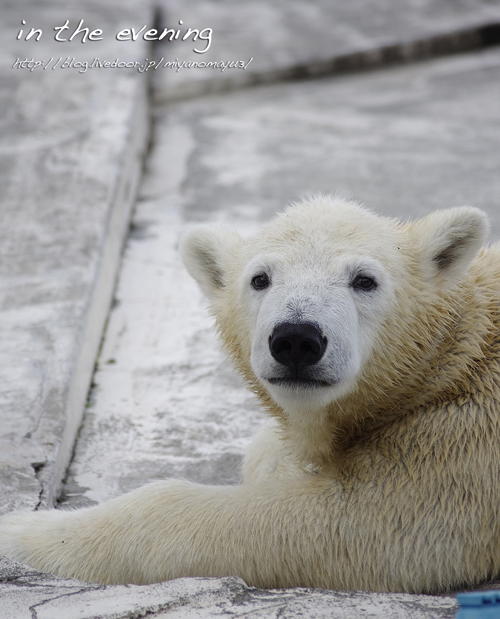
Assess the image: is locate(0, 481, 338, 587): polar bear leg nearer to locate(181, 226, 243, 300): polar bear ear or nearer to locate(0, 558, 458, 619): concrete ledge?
locate(0, 558, 458, 619): concrete ledge

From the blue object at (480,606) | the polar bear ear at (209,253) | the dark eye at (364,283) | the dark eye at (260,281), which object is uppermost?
the polar bear ear at (209,253)

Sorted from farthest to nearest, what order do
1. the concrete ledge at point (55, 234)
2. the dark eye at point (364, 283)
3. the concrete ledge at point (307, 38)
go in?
the concrete ledge at point (307, 38)
the concrete ledge at point (55, 234)
the dark eye at point (364, 283)

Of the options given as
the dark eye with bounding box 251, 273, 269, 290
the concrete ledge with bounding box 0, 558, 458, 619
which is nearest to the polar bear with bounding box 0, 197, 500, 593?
the dark eye with bounding box 251, 273, 269, 290

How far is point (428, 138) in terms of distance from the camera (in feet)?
21.4

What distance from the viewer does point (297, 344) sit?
2139 mm

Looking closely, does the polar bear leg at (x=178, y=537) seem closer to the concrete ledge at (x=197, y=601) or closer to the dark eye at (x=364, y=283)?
the concrete ledge at (x=197, y=601)

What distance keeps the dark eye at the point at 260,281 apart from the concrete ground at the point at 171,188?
3.07 ft

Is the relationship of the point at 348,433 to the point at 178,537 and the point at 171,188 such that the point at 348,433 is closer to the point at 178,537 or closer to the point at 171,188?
the point at 178,537

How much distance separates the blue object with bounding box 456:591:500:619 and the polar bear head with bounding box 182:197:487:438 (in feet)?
2.28

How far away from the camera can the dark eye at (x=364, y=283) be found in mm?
2394

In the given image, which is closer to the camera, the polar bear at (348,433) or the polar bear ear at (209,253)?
the polar bear at (348,433)

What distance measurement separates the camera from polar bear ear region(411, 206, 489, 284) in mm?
2473

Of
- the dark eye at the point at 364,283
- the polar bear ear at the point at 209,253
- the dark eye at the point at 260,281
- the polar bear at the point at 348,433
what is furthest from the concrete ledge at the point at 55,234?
the dark eye at the point at 364,283

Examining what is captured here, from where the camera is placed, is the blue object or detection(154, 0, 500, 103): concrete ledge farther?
detection(154, 0, 500, 103): concrete ledge
